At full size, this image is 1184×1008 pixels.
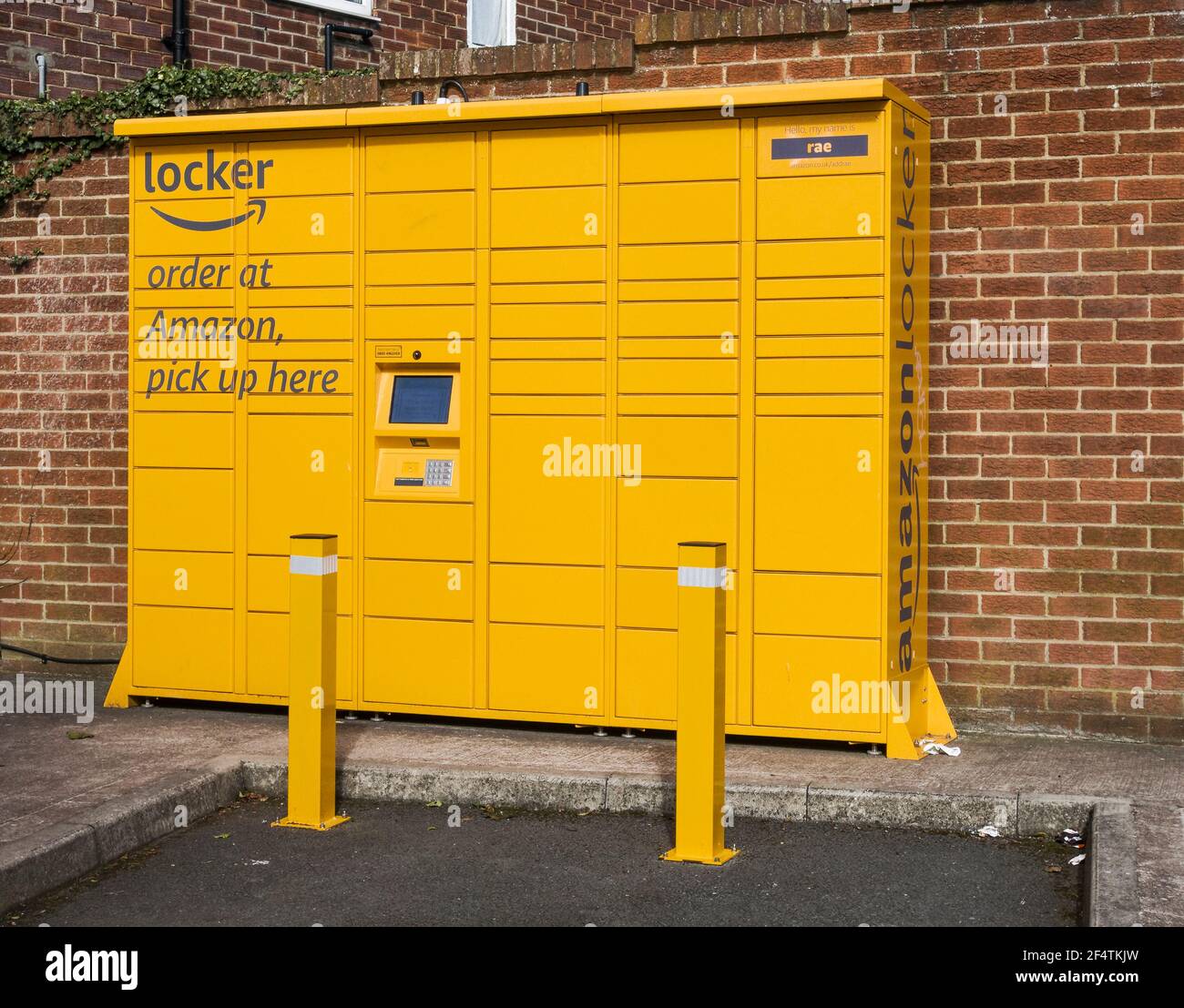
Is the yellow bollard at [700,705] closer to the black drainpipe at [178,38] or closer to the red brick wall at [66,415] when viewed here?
the red brick wall at [66,415]

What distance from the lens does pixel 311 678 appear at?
265 inches

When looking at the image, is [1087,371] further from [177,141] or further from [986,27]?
[177,141]

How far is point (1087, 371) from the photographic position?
8047 millimetres

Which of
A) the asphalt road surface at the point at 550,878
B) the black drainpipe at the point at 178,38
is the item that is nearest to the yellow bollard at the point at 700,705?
the asphalt road surface at the point at 550,878

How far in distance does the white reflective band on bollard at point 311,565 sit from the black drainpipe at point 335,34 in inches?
294

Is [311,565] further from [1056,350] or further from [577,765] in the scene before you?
[1056,350]

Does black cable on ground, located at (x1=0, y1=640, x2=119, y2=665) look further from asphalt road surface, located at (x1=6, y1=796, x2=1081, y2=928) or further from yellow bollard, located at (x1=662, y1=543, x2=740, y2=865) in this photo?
yellow bollard, located at (x1=662, y1=543, x2=740, y2=865)

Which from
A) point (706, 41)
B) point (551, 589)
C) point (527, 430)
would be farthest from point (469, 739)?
point (706, 41)

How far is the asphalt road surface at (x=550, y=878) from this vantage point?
5.65 meters

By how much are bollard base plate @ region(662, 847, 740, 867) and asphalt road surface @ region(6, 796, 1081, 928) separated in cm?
4
